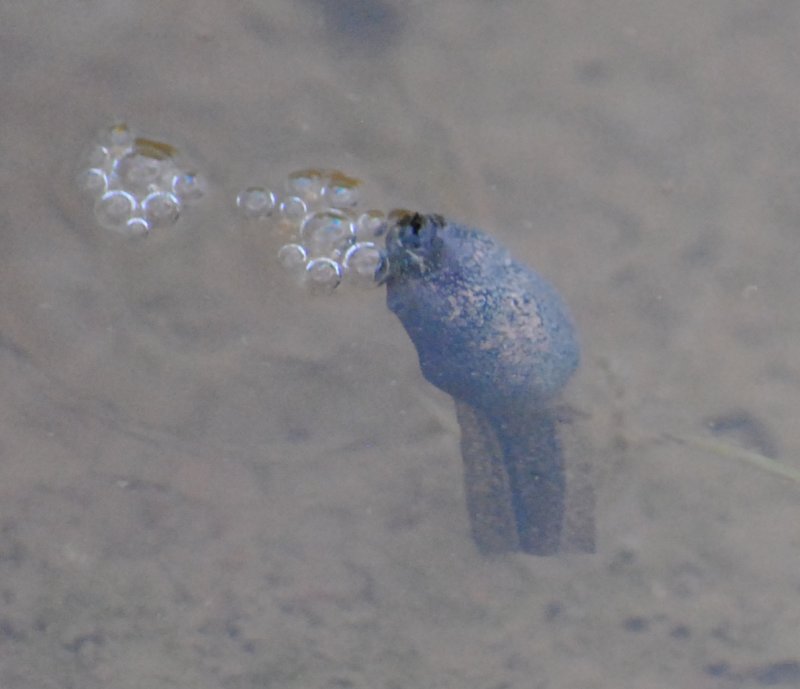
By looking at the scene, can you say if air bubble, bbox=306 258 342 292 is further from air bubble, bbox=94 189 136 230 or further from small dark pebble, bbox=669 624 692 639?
small dark pebble, bbox=669 624 692 639

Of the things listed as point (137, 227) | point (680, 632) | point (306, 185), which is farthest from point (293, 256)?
point (680, 632)

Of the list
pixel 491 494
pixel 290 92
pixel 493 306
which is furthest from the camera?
pixel 491 494

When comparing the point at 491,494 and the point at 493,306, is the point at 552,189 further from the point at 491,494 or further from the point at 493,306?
the point at 491,494

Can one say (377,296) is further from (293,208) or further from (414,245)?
(293,208)

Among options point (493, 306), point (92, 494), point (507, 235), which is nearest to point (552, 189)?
point (507, 235)

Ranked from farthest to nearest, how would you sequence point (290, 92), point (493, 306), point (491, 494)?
point (491, 494) → point (290, 92) → point (493, 306)

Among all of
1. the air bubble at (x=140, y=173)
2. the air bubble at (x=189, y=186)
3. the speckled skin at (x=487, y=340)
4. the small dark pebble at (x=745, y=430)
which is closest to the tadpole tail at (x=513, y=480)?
the speckled skin at (x=487, y=340)

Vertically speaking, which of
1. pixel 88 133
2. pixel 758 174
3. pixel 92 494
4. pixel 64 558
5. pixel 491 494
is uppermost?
pixel 758 174
